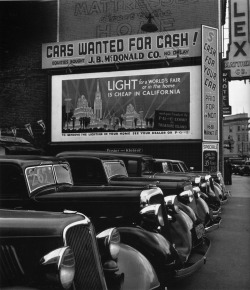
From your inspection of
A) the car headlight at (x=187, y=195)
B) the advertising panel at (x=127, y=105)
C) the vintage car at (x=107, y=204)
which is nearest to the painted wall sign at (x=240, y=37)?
the advertising panel at (x=127, y=105)

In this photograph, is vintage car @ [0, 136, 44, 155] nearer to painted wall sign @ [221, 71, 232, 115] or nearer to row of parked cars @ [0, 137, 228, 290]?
painted wall sign @ [221, 71, 232, 115]

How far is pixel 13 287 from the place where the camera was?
225 centimetres

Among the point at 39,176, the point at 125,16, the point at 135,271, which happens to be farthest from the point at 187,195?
the point at 125,16

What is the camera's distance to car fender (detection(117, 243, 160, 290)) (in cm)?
345

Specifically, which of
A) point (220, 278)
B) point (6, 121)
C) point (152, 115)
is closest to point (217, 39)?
point (152, 115)

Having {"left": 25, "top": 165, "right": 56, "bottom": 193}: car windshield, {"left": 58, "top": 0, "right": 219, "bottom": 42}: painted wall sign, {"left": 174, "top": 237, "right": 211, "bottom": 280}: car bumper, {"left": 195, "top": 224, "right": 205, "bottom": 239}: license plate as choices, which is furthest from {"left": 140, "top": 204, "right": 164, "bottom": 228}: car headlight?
{"left": 58, "top": 0, "right": 219, "bottom": 42}: painted wall sign

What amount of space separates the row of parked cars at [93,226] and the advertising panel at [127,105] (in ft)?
33.0

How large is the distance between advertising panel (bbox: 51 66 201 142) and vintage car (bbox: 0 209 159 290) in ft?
51.8

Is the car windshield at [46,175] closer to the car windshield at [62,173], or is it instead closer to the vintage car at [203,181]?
the car windshield at [62,173]

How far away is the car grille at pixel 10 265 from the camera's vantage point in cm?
240

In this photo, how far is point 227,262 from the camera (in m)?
6.14

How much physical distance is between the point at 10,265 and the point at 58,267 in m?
0.41

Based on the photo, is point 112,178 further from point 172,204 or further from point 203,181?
point 203,181

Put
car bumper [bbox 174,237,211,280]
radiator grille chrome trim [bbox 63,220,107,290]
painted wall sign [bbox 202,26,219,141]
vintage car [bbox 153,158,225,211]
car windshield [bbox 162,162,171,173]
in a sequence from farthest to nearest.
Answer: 1. painted wall sign [bbox 202,26,219,141]
2. car windshield [bbox 162,162,171,173]
3. vintage car [bbox 153,158,225,211]
4. car bumper [bbox 174,237,211,280]
5. radiator grille chrome trim [bbox 63,220,107,290]
